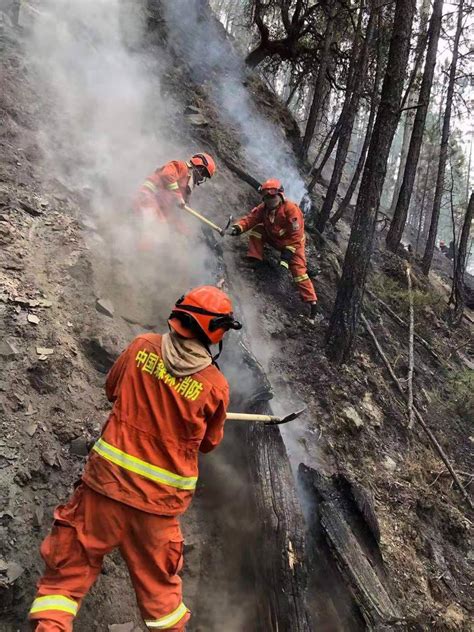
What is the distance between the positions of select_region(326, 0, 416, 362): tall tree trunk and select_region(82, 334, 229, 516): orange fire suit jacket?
12.3 ft

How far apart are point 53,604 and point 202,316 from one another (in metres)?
1.49

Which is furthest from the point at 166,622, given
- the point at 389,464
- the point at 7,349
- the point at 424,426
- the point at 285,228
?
the point at 285,228

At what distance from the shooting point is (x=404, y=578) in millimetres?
3959

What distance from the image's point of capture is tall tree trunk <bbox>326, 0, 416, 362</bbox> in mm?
5488

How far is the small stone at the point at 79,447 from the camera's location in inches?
129

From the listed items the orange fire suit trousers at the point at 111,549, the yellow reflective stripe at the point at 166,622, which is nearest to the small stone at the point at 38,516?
the orange fire suit trousers at the point at 111,549

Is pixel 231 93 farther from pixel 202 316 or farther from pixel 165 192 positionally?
pixel 202 316

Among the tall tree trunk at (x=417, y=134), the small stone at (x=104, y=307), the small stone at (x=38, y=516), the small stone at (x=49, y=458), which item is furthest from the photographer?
the tall tree trunk at (x=417, y=134)

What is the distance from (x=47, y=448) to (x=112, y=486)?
1044mm

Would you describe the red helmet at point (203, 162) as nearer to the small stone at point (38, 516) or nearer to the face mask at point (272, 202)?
the face mask at point (272, 202)

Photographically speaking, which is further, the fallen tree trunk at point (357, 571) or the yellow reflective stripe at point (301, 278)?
the yellow reflective stripe at point (301, 278)

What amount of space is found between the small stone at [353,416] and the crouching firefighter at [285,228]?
168 centimetres

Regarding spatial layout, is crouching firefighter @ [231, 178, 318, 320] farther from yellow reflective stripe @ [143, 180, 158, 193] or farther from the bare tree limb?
yellow reflective stripe @ [143, 180, 158, 193]

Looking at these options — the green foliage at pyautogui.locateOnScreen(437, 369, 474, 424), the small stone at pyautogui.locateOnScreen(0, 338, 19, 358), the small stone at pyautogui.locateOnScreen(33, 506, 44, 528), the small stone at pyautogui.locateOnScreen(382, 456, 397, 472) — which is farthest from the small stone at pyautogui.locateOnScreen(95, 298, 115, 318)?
the green foliage at pyautogui.locateOnScreen(437, 369, 474, 424)
